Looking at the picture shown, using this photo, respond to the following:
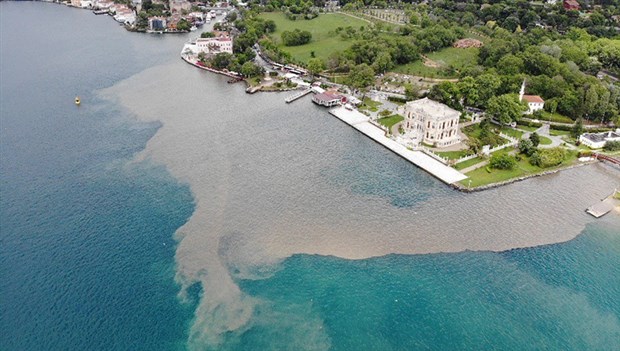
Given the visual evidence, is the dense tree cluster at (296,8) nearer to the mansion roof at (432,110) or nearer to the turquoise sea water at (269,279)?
the mansion roof at (432,110)

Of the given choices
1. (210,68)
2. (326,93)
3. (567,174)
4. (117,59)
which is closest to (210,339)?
(567,174)

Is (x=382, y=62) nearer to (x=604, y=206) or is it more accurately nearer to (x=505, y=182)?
(x=505, y=182)

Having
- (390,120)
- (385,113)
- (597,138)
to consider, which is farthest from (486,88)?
(597,138)

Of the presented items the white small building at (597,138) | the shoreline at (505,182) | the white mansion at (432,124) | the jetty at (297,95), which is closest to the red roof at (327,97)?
the jetty at (297,95)

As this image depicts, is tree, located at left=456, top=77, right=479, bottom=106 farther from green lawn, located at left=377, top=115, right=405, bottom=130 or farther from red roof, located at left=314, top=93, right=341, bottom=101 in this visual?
red roof, located at left=314, top=93, right=341, bottom=101

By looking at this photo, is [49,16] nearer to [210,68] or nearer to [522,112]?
[210,68]

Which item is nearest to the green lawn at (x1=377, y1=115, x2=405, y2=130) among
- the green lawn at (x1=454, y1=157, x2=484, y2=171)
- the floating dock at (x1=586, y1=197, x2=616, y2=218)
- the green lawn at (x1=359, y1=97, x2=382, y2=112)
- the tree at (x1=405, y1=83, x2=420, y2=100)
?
the green lawn at (x1=359, y1=97, x2=382, y2=112)
